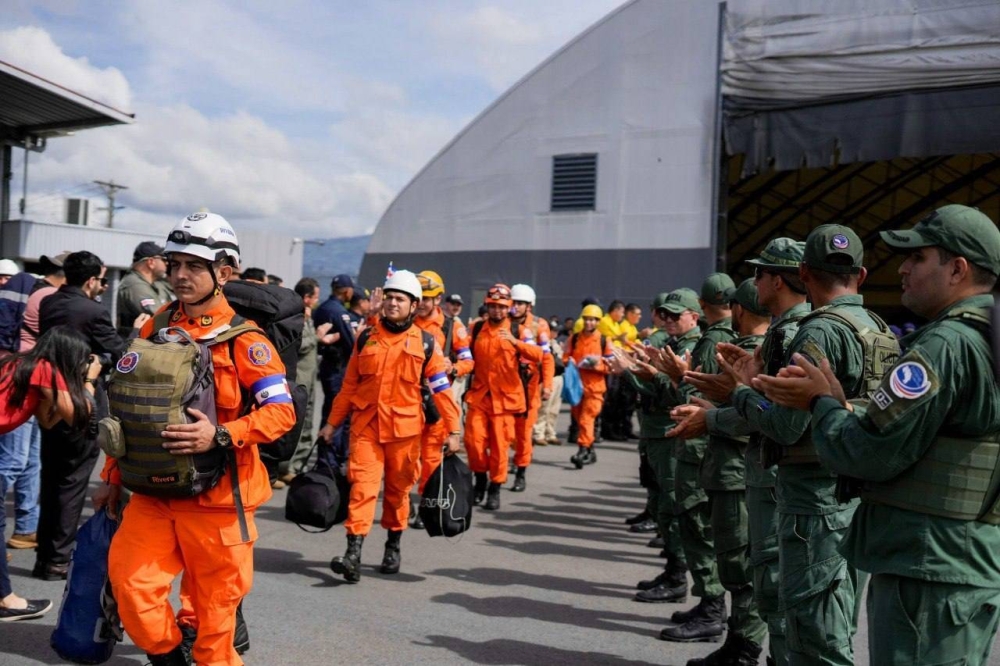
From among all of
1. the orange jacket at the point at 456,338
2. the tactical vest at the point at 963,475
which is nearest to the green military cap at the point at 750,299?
the tactical vest at the point at 963,475

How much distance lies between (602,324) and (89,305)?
8.95 meters

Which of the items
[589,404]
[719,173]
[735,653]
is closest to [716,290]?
[735,653]

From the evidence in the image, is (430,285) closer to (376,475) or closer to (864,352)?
(376,475)

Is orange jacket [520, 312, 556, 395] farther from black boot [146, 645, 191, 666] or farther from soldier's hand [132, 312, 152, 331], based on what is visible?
black boot [146, 645, 191, 666]

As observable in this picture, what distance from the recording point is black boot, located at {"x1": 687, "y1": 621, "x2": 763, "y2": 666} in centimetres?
466

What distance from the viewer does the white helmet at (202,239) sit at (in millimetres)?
3592

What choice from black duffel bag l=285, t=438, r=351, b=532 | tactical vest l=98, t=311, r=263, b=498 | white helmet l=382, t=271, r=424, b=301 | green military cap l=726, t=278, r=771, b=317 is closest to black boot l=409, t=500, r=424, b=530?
black duffel bag l=285, t=438, r=351, b=532

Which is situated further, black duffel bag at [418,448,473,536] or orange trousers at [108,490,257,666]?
black duffel bag at [418,448,473,536]

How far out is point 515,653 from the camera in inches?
192

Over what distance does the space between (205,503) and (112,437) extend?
1.48 feet

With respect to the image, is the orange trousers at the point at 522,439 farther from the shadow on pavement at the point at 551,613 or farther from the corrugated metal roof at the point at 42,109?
the corrugated metal roof at the point at 42,109

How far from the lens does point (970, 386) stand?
8.07ft

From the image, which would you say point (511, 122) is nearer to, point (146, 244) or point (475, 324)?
point (475, 324)

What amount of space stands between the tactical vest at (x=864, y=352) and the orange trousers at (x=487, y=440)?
18.1 ft
